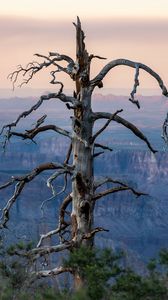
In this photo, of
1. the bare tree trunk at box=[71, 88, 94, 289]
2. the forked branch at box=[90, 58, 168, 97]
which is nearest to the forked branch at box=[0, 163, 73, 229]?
the bare tree trunk at box=[71, 88, 94, 289]

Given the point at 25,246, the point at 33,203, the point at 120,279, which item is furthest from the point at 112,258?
the point at 33,203

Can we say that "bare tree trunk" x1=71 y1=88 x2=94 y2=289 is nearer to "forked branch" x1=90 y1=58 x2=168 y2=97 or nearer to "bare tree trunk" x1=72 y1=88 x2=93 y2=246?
"bare tree trunk" x1=72 y1=88 x2=93 y2=246

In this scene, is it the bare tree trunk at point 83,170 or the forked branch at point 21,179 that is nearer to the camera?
the forked branch at point 21,179

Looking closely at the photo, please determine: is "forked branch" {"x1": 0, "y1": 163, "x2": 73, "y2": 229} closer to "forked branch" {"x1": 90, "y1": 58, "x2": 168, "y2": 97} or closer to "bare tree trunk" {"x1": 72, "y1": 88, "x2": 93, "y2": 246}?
"bare tree trunk" {"x1": 72, "y1": 88, "x2": 93, "y2": 246}

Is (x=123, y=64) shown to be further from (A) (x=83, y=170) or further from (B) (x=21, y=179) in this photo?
(B) (x=21, y=179)

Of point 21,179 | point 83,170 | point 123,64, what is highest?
point 123,64

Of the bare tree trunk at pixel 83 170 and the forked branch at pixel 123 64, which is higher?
the forked branch at pixel 123 64

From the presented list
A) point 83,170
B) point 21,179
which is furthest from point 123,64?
point 21,179

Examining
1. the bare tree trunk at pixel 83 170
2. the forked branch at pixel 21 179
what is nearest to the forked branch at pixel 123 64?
the bare tree trunk at pixel 83 170

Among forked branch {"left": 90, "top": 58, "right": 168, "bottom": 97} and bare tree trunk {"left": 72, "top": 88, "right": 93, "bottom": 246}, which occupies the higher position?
forked branch {"left": 90, "top": 58, "right": 168, "bottom": 97}

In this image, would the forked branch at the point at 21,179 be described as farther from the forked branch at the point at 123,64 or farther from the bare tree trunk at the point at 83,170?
the forked branch at the point at 123,64

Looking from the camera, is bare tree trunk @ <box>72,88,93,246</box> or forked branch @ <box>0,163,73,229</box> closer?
forked branch @ <box>0,163,73,229</box>

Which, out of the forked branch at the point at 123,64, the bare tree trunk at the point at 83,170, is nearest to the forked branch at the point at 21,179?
the bare tree trunk at the point at 83,170

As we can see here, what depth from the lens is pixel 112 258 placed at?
9.77m
